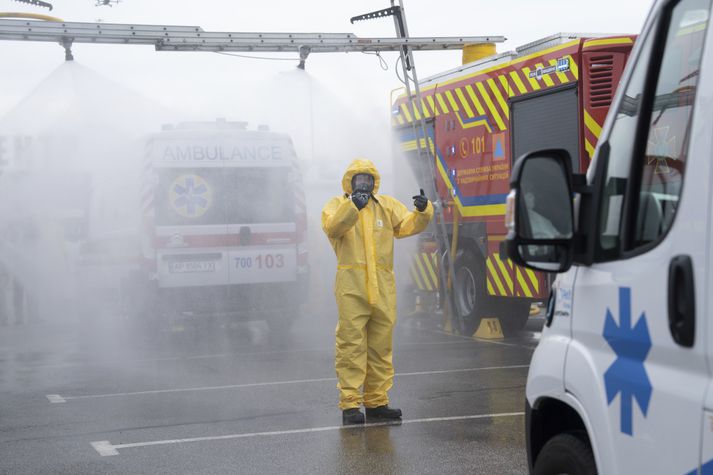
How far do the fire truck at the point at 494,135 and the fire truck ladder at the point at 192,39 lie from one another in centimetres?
108

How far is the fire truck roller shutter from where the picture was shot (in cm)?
1059

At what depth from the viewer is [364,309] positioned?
24.7 ft

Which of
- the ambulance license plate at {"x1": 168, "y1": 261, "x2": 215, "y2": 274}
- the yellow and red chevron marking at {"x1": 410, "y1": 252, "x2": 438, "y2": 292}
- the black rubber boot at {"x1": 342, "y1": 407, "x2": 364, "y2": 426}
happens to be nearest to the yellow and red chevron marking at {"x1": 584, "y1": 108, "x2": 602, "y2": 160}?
the yellow and red chevron marking at {"x1": 410, "y1": 252, "x2": 438, "y2": 292}

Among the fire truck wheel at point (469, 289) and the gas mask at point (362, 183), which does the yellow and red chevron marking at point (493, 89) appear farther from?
the gas mask at point (362, 183)

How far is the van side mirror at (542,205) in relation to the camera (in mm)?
2900

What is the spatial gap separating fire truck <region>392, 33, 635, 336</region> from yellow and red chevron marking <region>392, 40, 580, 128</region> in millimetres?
11

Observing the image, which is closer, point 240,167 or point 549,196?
point 549,196

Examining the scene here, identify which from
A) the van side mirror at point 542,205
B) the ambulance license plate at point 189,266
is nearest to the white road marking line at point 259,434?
the van side mirror at point 542,205

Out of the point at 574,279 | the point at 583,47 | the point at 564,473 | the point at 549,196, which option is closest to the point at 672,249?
the point at 549,196

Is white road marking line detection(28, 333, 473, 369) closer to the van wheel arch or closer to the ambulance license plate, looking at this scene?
the ambulance license plate

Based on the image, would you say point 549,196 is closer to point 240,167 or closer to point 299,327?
point 240,167

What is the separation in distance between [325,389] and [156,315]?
4926 millimetres

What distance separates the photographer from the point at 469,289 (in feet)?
43.3

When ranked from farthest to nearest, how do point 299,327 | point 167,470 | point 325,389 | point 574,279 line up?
point 299,327
point 325,389
point 167,470
point 574,279
